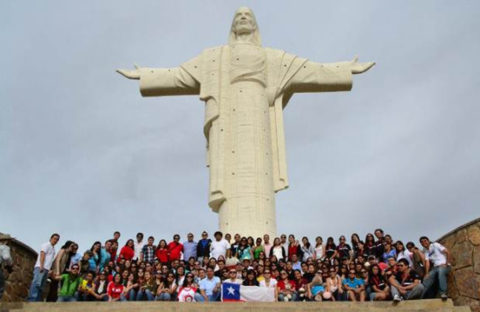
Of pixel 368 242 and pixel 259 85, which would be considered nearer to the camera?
pixel 368 242

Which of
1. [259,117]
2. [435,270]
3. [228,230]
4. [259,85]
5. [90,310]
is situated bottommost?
[90,310]

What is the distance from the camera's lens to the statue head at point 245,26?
1814 centimetres

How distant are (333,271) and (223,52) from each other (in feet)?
31.7

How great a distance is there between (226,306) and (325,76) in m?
11.2

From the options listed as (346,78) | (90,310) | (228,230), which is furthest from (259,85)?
(90,310)

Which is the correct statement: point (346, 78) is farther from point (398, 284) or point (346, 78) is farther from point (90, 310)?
point (90, 310)

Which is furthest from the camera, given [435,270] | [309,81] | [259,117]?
[309,81]

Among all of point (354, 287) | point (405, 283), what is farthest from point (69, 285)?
point (405, 283)

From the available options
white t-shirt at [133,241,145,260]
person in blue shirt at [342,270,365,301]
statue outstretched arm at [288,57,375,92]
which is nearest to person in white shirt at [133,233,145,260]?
white t-shirt at [133,241,145,260]

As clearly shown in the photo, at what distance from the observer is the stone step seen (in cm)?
848

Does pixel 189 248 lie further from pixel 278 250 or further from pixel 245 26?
pixel 245 26

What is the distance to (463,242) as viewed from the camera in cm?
918

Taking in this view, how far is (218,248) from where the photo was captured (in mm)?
12180

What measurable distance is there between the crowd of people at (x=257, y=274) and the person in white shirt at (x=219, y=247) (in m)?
0.47
